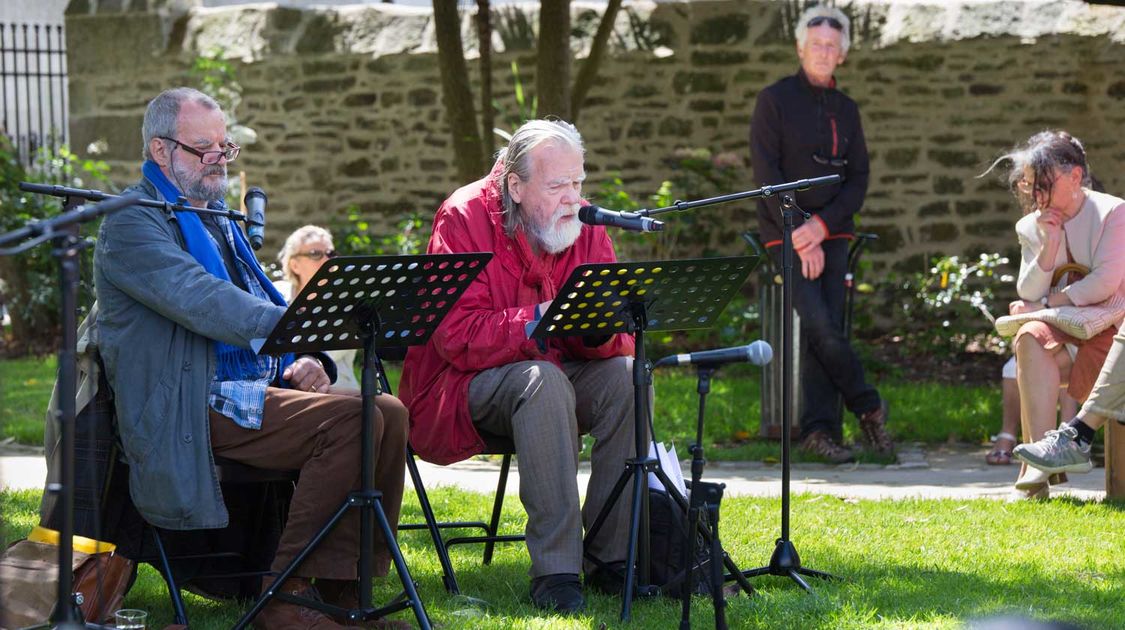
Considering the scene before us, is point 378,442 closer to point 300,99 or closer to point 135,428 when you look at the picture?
point 135,428

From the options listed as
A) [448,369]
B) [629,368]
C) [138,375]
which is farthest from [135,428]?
[629,368]

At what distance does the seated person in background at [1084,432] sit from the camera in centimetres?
580

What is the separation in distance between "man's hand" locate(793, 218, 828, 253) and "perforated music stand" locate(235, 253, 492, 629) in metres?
3.29

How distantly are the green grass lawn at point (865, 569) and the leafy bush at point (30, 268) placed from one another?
526cm

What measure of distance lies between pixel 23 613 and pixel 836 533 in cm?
302

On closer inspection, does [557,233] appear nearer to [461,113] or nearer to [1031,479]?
[1031,479]

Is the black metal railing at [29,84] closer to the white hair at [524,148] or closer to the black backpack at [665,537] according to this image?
the white hair at [524,148]

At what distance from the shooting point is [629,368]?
4676 millimetres

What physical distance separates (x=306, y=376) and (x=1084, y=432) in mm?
3388

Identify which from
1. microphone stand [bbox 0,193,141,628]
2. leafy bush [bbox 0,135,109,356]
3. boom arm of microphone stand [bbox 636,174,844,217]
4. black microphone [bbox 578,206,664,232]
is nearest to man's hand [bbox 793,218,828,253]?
boom arm of microphone stand [bbox 636,174,844,217]

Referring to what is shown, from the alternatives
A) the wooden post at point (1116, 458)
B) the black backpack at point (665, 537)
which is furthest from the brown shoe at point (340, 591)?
the wooden post at point (1116, 458)

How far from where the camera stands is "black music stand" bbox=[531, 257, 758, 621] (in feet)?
13.6

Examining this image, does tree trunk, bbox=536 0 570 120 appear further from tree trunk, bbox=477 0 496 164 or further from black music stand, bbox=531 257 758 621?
black music stand, bbox=531 257 758 621

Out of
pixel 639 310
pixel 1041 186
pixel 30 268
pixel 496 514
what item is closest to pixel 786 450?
pixel 639 310
